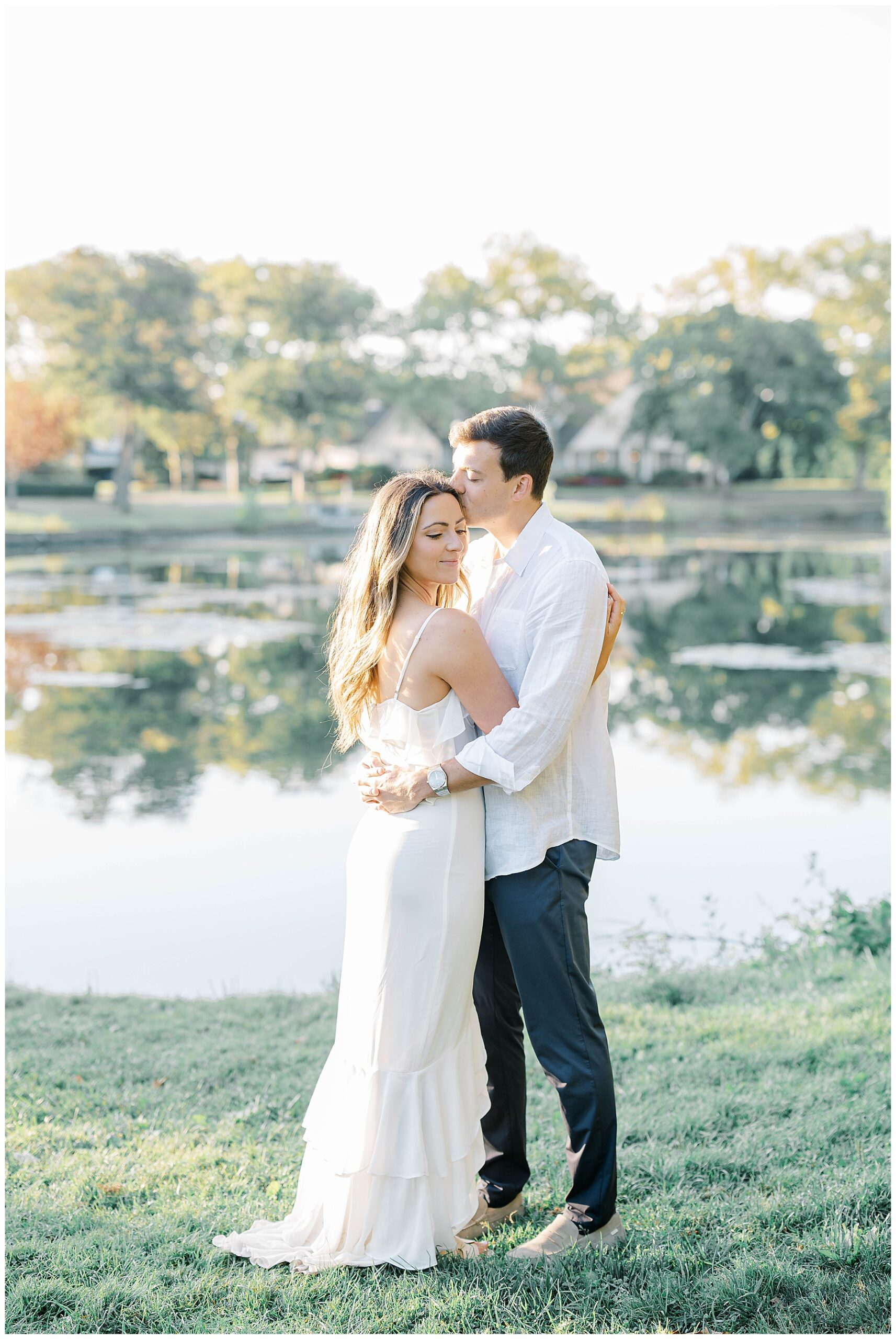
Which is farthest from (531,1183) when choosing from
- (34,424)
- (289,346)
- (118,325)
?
(289,346)

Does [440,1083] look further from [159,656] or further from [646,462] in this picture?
[646,462]

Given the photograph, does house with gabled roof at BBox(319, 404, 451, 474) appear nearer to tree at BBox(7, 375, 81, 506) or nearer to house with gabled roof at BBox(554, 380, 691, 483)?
house with gabled roof at BBox(554, 380, 691, 483)

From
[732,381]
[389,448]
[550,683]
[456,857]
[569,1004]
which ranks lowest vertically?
[569,1004]

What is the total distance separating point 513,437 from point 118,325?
3774 centimetres

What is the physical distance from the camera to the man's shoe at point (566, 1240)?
2779mm

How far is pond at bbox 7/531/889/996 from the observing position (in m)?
6.50

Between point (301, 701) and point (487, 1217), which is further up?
point (301, 701)

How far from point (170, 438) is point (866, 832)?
129 feet

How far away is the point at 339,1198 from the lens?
8.99 feet

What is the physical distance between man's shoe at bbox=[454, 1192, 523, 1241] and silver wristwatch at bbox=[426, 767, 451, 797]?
1121mm

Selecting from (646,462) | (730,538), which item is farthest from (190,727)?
(646,462)

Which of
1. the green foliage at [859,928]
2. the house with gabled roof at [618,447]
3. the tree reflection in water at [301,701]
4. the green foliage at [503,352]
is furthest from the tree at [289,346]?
the green foliage at [859,928]

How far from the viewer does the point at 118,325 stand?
37.3 metres

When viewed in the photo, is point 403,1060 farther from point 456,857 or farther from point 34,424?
point 34,424
